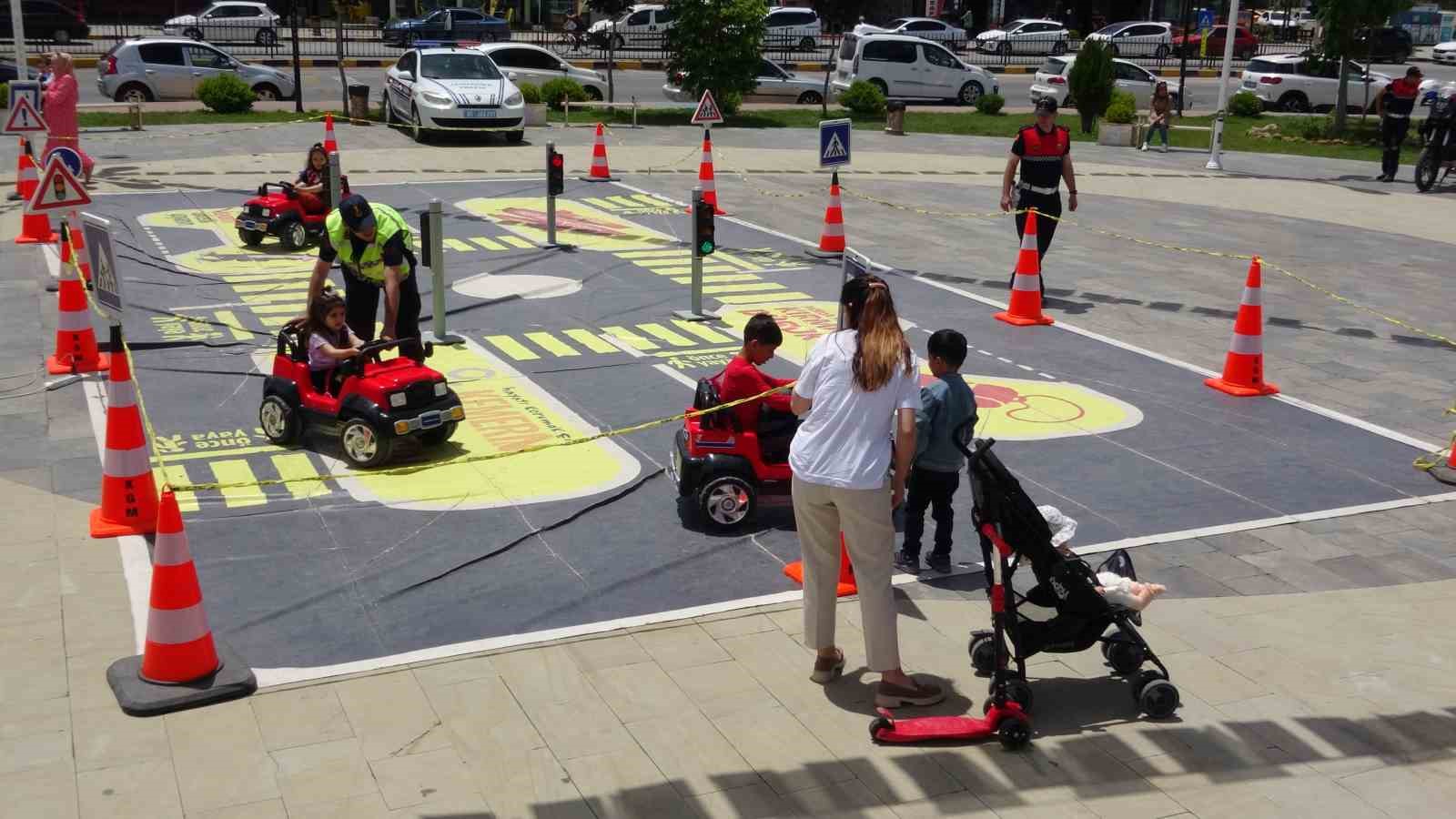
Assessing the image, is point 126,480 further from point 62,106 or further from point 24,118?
point 62,106

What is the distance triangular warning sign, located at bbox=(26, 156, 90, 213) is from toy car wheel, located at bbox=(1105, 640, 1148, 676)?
27.9 feet

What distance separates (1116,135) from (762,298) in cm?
1753

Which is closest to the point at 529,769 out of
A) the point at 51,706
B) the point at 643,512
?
the point at 51,706

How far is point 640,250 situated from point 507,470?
7.90 metres

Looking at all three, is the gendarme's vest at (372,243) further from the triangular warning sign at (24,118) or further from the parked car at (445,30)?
the parked car at (445,30)

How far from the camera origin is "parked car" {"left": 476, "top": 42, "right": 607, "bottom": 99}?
34.6m

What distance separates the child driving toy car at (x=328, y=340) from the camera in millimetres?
9312

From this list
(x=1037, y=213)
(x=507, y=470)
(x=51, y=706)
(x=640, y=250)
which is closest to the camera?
(x=51, y=706)

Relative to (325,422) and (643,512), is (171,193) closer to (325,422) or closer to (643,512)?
(325,422)

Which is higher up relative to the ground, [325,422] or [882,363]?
[882,363]

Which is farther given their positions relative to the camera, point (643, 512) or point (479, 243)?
point (479, 243)

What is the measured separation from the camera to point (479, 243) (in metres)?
17.2

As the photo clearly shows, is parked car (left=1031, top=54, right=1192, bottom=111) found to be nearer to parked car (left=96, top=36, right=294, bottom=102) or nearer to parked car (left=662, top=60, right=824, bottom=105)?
parked car (left=662, top=60, right=824, bottom=105)

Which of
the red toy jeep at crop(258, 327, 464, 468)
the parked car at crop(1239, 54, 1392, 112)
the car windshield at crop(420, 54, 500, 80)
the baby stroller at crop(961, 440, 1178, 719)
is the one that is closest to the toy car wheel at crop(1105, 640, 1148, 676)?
the baby stroller at crop(961, 440, 1178, 719)
